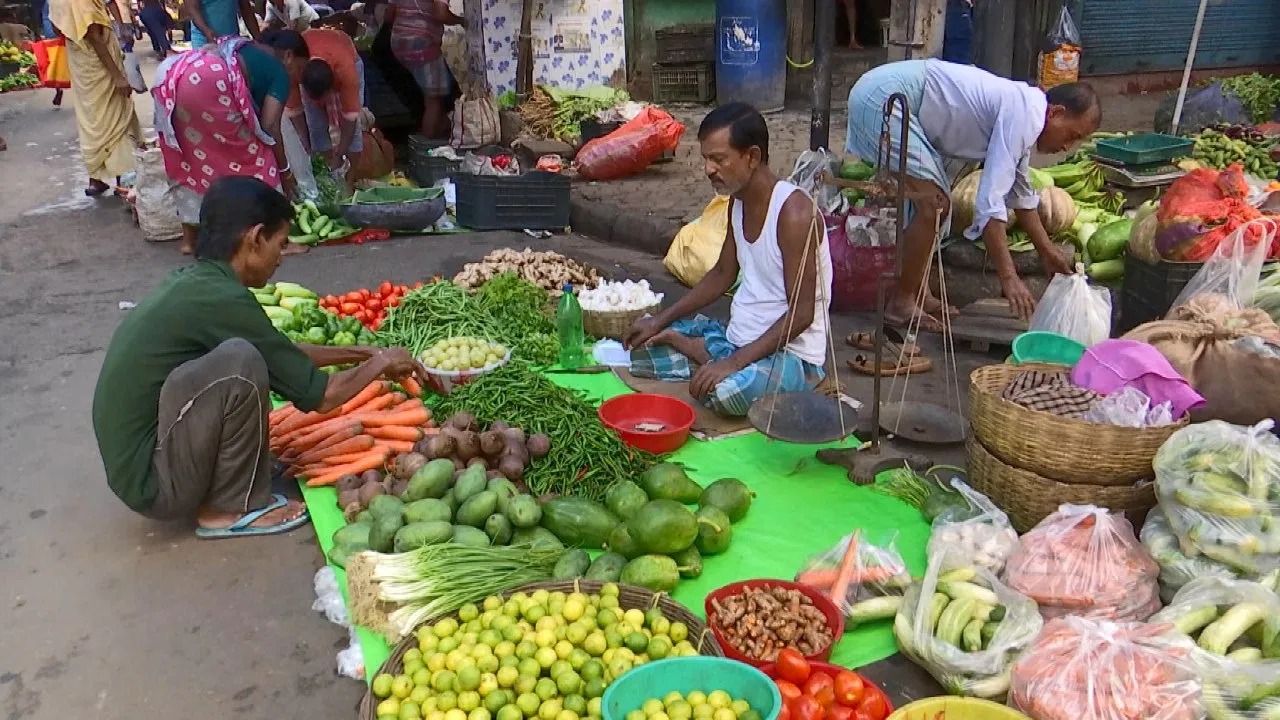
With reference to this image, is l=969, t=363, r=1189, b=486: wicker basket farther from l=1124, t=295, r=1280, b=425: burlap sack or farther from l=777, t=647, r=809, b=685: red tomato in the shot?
l=777, t=647, r=809, b=685: red tomato

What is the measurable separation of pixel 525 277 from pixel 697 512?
2.69 metres

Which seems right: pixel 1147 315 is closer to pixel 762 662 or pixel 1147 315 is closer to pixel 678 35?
pixel 762 662

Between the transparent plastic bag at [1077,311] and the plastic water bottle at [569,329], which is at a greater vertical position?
the transparent plastic bag at [1077,311]

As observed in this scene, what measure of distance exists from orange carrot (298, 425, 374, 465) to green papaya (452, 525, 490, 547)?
2.66ft

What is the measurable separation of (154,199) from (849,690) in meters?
6.69

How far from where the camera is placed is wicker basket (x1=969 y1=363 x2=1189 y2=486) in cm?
290

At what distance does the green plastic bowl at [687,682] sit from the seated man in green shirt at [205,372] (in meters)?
1.64

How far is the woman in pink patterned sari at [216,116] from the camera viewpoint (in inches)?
240

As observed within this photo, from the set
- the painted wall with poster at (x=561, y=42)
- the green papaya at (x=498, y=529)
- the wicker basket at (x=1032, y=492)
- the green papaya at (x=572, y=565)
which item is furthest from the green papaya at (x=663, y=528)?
the painted wall with poster at (x=561, y=42)

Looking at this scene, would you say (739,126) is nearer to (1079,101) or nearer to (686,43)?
(1079,101)

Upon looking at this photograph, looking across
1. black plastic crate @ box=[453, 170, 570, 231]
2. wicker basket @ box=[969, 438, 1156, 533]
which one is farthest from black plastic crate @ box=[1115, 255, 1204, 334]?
black plastic crate @ box=[453, 170, 570, 231]

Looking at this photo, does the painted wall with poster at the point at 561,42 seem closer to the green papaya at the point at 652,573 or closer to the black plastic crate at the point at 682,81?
the black plastic crate at the point at 682,81

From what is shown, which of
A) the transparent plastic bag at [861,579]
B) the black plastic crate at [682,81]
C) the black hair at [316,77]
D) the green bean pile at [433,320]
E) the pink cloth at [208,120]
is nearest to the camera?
the transparent plastic bag at [861,579]

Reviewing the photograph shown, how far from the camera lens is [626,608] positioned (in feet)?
8.57
